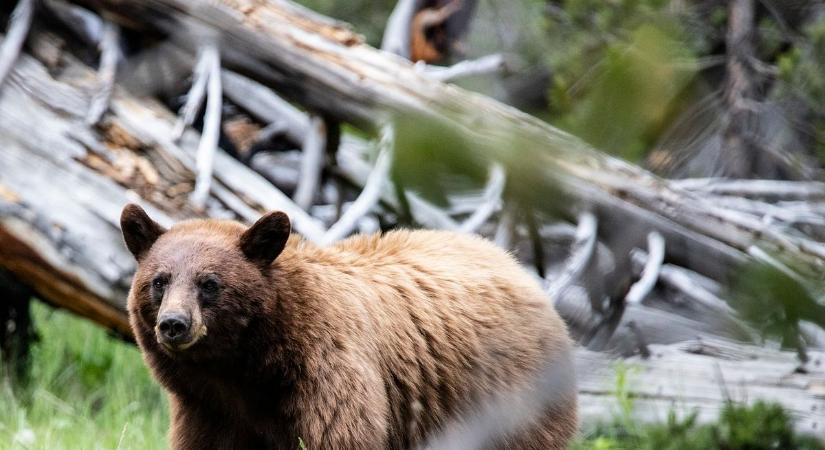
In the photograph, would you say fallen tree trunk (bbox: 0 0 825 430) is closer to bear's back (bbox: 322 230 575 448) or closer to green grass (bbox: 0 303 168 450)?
green grass (bbox: 0 303 168 450)

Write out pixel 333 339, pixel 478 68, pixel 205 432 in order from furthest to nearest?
pixel 478 68 < pixel 205 432 < pixel 333 339

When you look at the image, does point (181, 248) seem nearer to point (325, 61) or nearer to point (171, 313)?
point (171, 313)

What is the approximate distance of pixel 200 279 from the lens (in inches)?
123

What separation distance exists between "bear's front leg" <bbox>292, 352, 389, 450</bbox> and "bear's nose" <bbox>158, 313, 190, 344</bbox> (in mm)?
436

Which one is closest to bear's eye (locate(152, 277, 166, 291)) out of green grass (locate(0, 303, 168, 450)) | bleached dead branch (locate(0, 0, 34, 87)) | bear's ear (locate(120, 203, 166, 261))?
bear's ear (locate(120, 203, 166, 261))

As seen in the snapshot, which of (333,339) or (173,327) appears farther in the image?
(333,339)

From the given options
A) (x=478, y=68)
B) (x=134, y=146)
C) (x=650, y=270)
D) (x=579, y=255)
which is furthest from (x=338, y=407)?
(x=134, y=146)

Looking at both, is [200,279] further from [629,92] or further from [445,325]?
[629,92]

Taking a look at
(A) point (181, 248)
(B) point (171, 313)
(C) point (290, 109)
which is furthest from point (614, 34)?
(C) point (290, 109)

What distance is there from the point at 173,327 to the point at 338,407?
0.58 metres

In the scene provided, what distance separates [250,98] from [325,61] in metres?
0.96

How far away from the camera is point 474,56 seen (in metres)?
1.25

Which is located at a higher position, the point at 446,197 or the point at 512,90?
the point at 512,90

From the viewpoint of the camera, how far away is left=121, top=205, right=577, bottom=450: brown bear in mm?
3156
